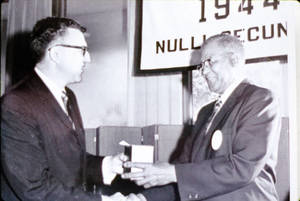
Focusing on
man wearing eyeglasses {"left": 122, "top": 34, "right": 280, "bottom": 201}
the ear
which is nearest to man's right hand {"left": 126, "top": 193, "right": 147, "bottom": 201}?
man wearing eyeglasses {"left": 122, "top": 34, "right": 280, "bottom": 201}

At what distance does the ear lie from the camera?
1473 mm

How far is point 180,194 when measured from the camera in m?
1.39

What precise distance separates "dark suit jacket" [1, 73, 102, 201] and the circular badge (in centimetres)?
48

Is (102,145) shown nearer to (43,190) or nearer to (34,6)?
(43,190)

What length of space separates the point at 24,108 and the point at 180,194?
0.66 metres

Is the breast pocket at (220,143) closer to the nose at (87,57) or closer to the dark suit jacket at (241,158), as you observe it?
the dark suit jacket at (241,158)

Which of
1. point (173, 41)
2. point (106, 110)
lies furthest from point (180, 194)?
point (173, 41)

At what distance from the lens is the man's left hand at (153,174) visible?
144cm

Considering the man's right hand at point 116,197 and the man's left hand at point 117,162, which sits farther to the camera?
the man's left hand at point 117,162

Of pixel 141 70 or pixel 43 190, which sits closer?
pixel 43 190

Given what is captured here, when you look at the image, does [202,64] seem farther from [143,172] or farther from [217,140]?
[143,172]

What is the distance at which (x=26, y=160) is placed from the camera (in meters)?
1.28

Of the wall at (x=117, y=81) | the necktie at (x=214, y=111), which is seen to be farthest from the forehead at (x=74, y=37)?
the necktie at (x=214, y=111)

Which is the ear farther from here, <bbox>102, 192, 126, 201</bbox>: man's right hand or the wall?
<bbox>102, 192, 126, 201</bbox>: man's right hand
